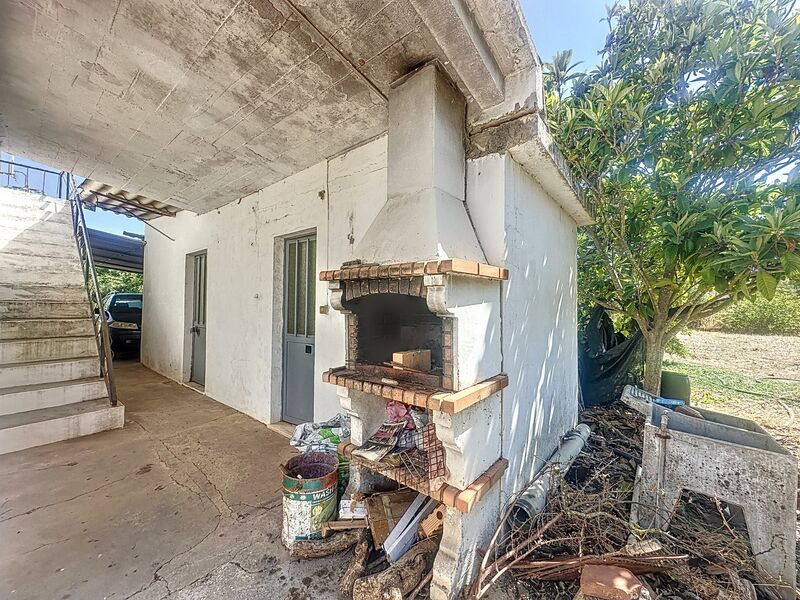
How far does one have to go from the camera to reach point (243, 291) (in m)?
4.35

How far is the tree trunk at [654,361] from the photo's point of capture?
13.1ft

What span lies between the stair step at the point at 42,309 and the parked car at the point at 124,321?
3.98 meters

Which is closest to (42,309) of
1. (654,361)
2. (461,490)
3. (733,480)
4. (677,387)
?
(461,490)

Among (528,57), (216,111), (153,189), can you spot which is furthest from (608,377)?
(153,189)

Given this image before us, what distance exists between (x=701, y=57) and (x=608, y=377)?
3.79m

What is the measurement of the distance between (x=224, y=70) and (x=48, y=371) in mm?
4339

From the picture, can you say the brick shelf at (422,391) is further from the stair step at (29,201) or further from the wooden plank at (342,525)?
the stair step at (29,201)

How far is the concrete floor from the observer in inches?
67.4

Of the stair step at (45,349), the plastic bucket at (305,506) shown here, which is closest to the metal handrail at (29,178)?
the stair step at (45,349)

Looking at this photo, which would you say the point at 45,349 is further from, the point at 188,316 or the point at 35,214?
the point at 35,214

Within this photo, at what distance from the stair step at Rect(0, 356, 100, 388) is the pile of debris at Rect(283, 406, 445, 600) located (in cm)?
388

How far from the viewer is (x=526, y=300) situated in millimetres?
2391

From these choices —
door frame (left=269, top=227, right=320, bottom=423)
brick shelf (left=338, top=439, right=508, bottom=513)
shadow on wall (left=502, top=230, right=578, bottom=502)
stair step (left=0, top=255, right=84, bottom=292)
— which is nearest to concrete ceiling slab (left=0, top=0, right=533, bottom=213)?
door frame (left=269, top=227, right=320, bottom=423)

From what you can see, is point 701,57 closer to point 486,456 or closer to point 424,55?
point 424,55
